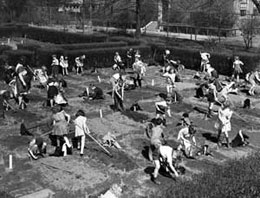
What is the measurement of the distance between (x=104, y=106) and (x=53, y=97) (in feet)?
7.74

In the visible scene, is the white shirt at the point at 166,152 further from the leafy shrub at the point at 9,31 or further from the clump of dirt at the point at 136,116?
the leafy shrub at the point at 9,31

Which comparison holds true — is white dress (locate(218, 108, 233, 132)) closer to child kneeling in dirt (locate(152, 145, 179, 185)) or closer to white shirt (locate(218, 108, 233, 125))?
white shirt (locate(218, 108, 233, 125))

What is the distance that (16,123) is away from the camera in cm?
1600

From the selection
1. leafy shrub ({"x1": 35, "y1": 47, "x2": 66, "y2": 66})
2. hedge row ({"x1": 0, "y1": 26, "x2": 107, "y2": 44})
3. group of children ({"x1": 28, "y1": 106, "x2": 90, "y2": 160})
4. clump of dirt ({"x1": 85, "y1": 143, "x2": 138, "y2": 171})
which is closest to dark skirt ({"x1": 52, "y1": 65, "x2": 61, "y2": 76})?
leafy shrub ({"x1": 35, "y1": 47, "x2": 66, "y2": 66})

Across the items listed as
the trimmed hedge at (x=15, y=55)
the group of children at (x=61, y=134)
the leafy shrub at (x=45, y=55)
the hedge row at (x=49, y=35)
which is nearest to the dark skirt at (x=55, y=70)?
the leafy shrub at (x=45, y=55)

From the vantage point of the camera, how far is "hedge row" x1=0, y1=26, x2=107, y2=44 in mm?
38522

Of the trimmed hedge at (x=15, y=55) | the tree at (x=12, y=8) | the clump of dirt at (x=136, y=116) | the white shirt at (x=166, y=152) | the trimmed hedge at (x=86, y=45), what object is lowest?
the clump of dirt at (x=136, y=116)

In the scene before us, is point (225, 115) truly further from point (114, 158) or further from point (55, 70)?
point (55, 70)

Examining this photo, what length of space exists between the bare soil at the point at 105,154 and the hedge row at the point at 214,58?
5467mm

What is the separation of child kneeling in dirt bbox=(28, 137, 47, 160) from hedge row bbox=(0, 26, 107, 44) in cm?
2453

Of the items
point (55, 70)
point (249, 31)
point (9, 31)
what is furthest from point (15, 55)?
point (9, 31)

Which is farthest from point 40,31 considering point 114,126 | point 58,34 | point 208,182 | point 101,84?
point 208,182

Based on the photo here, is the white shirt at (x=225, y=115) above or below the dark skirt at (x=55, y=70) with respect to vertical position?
below

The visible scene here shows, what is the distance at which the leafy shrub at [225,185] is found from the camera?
7.29m
